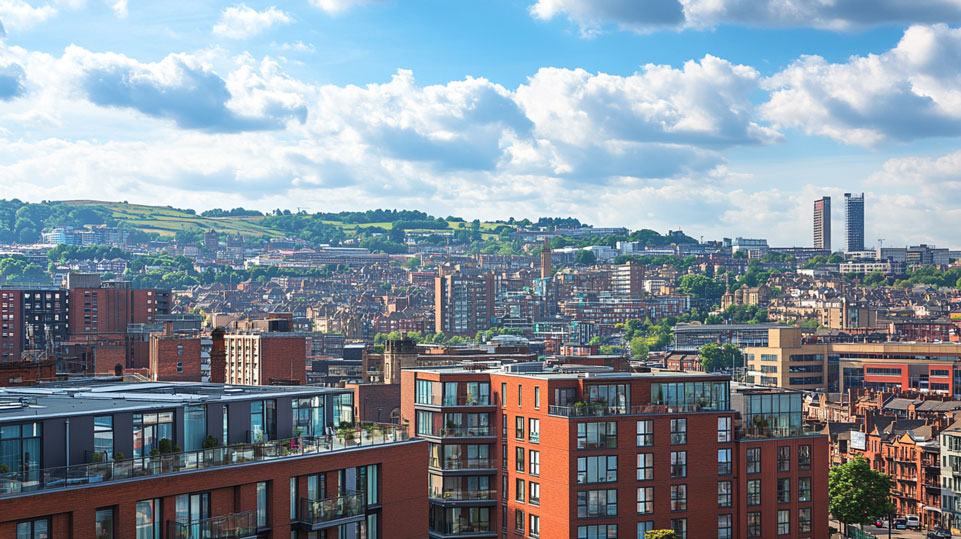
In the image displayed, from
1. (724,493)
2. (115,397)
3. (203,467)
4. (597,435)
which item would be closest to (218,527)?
(203,467)

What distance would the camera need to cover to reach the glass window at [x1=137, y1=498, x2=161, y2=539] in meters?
28.1

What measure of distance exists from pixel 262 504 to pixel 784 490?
118ft

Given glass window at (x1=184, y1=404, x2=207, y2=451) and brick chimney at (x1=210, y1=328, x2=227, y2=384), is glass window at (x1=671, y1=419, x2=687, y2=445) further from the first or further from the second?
glass window at (x1=184, y1=404, x2=207, y2=451)

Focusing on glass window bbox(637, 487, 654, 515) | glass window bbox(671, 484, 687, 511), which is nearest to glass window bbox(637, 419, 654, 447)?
glass window bbox(637, 487, 654, 515)

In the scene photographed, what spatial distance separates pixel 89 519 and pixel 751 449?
39061 millimetres

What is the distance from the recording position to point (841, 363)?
160m

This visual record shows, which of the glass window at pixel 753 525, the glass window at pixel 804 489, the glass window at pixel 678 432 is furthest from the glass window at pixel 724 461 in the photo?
the glass window at pixel 804 489

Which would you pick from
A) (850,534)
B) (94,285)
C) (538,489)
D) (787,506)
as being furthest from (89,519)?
(94,285)

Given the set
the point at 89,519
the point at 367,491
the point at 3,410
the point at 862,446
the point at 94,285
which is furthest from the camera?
the point at 94,285

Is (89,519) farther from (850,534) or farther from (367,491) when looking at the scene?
(850,534)

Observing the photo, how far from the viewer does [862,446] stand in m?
108

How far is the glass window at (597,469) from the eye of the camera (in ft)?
180

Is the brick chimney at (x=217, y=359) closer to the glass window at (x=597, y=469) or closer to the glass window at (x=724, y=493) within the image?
the glass window at (x=597, y=469)

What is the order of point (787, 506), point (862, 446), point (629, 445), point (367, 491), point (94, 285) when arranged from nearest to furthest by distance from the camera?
1. point (367, 491)
2. point (629, 445)
3. point (787, 506)
4. point (862, 446)
5. point (94, 285)
